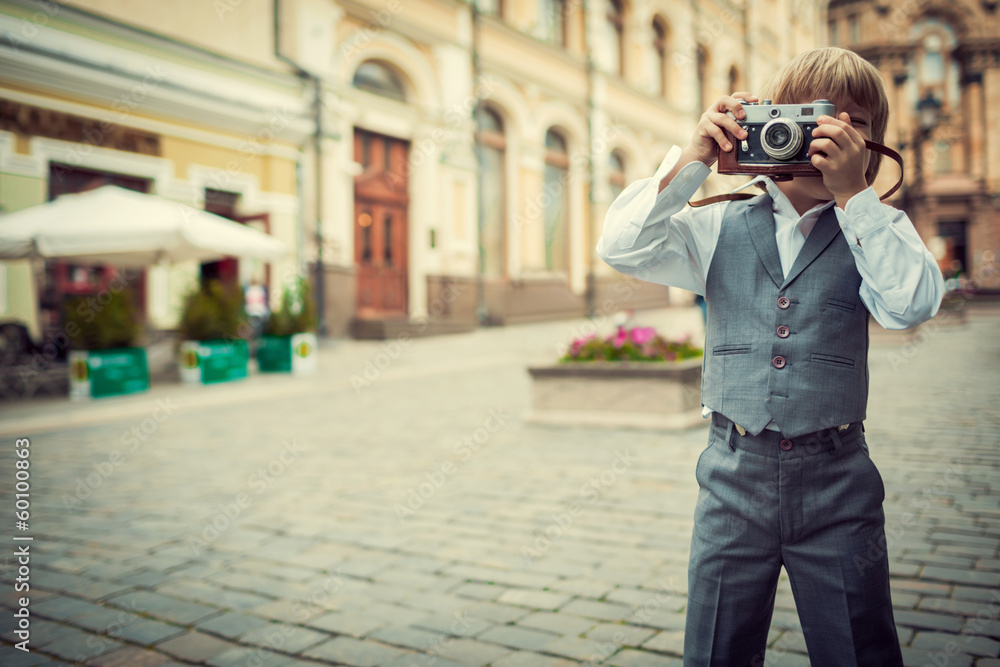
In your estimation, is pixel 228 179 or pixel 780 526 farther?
pixel 228 179

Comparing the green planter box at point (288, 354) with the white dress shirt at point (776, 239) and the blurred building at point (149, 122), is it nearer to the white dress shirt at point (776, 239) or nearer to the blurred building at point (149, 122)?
the blurred building at point (149, 122)

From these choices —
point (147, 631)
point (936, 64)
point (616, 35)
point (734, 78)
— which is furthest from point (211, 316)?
point (936, 64)

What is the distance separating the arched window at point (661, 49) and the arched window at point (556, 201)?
647cm

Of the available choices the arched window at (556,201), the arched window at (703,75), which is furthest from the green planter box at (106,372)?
the arched window at (703,75)

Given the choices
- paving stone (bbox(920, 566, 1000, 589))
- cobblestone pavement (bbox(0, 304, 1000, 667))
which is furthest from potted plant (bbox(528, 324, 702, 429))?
paving stone (bbox(920, 566, 1000, 589))

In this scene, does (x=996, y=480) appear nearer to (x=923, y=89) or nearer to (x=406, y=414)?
(x=406, y=414)

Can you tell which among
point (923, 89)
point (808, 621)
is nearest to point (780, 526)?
point (808, 621)

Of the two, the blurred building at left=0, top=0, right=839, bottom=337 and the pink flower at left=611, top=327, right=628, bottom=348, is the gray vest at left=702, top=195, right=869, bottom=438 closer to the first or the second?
the pink flower at left=611, top=327, right=628, bottom=348

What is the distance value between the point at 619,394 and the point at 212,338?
23.4 ft

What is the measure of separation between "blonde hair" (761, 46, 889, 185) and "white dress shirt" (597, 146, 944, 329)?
7.1 inches

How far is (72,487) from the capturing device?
5.46 meters

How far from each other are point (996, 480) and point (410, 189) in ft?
50.1

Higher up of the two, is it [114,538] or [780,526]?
[780,526]

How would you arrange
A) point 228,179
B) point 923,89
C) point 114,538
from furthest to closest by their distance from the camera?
point 923,89
point 228,179
point 114,538
